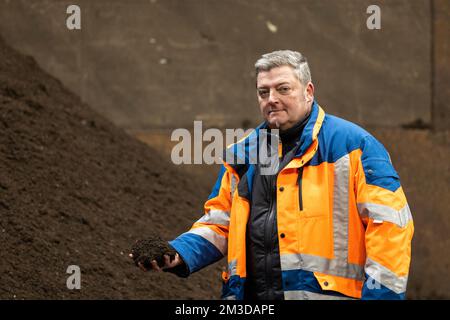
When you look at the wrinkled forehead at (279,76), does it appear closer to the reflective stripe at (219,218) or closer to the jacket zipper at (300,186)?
the jacket zipper at (300,186)

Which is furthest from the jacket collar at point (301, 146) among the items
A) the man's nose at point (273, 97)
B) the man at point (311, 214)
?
the man's nose at point (273, 97)

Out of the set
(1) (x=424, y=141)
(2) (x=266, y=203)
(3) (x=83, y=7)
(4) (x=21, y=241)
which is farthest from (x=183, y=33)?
(2) (x=266, y=203)

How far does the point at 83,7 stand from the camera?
30.1ft

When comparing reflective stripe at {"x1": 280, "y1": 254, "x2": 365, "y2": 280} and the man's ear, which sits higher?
the man's ear

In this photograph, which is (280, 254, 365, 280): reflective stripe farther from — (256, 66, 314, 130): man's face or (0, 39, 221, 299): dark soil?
(0, 39, 221, 299): dark soil

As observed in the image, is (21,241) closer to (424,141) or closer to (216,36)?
(216,36)

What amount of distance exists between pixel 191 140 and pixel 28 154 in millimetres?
2546

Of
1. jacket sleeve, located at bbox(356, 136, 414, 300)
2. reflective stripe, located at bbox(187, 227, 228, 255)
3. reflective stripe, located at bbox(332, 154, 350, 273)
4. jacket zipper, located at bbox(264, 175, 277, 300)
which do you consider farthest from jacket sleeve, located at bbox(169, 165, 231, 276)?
jacket sleeve, located at bbox(356, 136, 414, 300)

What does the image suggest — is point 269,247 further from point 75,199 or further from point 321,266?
point 75,199

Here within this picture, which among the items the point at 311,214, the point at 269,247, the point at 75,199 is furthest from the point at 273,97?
the point at 75,199

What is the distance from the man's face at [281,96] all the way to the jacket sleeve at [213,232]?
363 mm

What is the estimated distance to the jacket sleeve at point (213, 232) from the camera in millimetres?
3986

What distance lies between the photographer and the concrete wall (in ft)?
30.2

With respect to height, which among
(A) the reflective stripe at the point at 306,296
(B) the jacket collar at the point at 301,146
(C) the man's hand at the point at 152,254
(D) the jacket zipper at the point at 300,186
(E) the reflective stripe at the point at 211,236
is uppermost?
(B) the jacket collar at the point at 301,146
